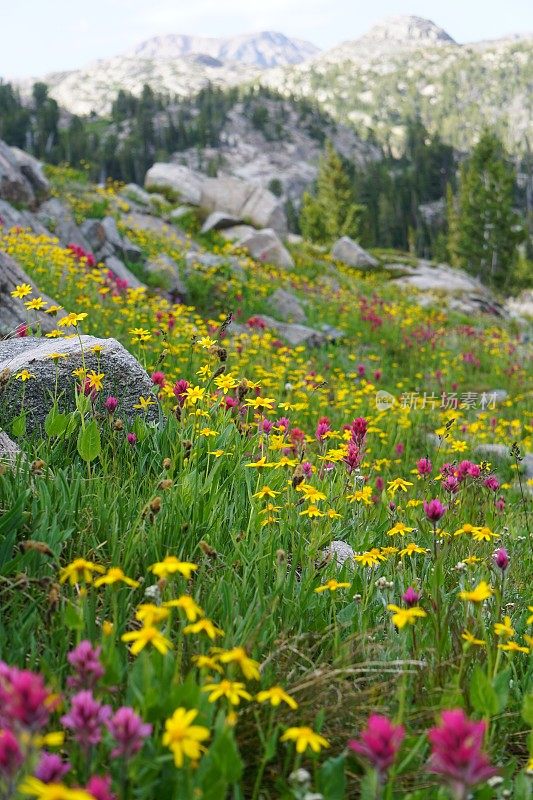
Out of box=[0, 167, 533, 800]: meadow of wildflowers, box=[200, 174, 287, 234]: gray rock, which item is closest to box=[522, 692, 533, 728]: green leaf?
box=[0, 167, 533, 800]: meadow of wildflowers

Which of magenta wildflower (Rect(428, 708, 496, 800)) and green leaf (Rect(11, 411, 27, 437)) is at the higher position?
magenta wildflower (Rect(428, 708, 496, 800))

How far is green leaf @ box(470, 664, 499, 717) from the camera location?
1813mm

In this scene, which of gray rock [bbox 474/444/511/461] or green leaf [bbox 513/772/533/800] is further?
gray rock [bbox 474/444/511/461]

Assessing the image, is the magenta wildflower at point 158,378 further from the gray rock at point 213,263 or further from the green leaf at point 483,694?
the gray rock at point 213,263

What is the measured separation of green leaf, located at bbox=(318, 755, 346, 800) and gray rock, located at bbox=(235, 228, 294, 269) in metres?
19.6

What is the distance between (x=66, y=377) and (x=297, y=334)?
921cm

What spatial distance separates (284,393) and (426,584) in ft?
18.9

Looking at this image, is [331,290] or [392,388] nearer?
[392,388]

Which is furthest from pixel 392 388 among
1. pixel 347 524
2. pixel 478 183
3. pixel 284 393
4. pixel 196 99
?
pixel 196 99

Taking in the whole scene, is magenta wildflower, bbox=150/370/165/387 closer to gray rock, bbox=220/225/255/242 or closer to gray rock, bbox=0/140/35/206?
gray rock, bbox=0/140/35/206

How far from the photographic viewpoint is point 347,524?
3795mm

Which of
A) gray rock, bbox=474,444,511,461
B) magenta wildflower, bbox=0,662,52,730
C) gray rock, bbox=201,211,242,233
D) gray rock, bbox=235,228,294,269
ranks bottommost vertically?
gray rock, bbox=474,444,511,461

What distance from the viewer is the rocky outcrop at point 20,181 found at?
14.4 m

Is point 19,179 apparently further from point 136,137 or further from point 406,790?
point 136,137
